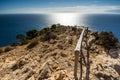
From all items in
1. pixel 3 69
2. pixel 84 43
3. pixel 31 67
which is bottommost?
pixel 3 69

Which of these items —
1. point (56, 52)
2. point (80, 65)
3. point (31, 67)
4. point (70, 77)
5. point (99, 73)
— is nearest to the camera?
point (70, 77)

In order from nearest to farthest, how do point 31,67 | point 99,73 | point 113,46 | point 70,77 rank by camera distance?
1. point 70,77
2. point 99,73
3. point 31,67
4. point 113,46

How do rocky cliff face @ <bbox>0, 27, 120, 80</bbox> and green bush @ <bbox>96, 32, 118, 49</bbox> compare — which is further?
green bush @ <bbox>96, 32, 118, 49</bbox>

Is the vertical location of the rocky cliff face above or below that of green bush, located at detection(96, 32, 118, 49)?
below

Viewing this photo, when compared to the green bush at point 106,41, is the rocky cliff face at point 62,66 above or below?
below

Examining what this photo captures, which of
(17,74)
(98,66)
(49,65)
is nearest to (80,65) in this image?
(98,66)

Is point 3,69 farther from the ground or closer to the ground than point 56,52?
closer to the ground

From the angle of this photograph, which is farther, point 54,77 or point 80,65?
point 80,65

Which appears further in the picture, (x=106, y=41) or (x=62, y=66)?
(x=106, y=41)

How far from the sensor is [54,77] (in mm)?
7199

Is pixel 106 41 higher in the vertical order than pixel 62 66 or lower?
higher

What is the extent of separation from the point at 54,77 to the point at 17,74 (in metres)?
2.91

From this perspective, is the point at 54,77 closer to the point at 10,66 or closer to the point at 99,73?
the point at 99,73

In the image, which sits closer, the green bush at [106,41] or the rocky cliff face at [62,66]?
the rocky cliff face at [62,66]
